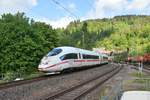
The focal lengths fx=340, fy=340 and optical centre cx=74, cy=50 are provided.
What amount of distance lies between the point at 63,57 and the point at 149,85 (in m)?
14.1

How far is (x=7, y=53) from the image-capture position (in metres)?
65.1

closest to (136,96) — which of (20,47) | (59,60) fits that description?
(59,60)

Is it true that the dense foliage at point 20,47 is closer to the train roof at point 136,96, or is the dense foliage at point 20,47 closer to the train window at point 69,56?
the train window at point 69,56

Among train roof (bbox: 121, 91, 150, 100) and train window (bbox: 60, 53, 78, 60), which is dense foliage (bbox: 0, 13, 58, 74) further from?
train roof (bbox: 121, 91, 150, 100)

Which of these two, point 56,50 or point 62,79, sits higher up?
point 56,50

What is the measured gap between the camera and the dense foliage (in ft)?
206

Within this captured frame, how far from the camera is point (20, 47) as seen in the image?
65.9 meters

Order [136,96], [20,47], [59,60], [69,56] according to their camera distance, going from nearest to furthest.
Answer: [136,96]
[59,60]
[69,56]
[20,47]

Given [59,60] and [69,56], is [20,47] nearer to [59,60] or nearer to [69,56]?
[69,56]

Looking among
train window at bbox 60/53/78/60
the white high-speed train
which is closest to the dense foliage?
train window at bbox 60/53/78/60

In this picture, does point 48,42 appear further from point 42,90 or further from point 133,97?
point 133,97

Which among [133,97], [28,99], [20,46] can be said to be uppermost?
[20,46]

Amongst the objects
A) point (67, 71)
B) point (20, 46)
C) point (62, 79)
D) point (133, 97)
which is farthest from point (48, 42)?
point (133, 97)

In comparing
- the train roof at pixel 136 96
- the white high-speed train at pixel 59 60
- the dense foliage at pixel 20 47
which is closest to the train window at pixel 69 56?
the white high-speed train at pixel 59 60
